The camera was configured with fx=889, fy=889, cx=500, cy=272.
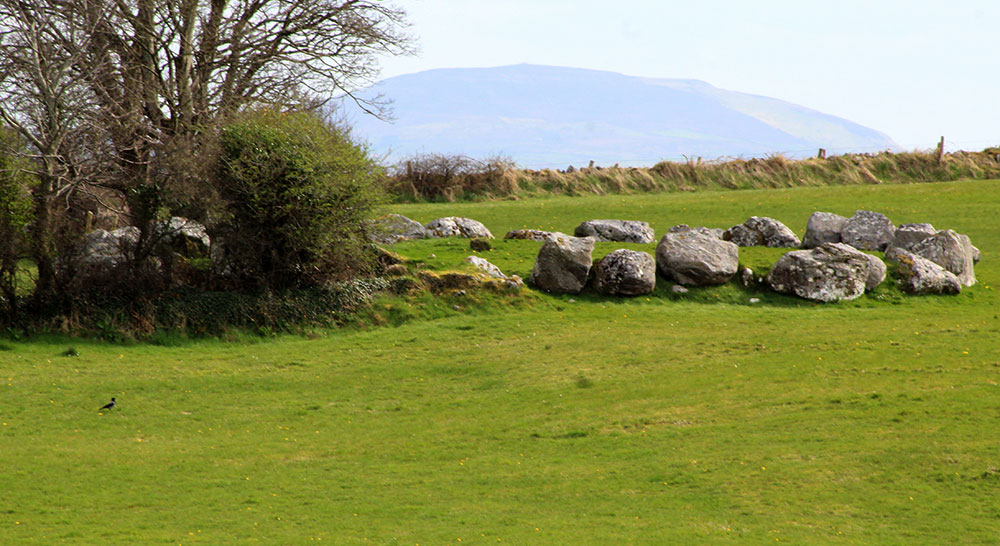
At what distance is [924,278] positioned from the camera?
29812 mm

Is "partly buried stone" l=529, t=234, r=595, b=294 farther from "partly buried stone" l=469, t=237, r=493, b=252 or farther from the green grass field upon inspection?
"partly buried stone" l=469, t=237, r=493, b=252

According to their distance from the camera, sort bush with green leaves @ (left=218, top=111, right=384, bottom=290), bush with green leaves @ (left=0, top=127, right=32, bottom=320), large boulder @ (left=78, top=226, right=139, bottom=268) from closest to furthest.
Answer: bush with green leaves @ (left=0, top=127, right=32, bottom=320)
large boulder @ (left=78, top=226, right=139, bottom=268)
bush with green leaves @ (left=218, top=111, right=384, bottom=290)

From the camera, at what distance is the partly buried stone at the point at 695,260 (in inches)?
1155

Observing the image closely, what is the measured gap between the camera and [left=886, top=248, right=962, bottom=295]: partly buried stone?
1171 inches

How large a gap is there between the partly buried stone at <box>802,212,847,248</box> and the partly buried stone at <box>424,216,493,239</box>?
12.6 metres

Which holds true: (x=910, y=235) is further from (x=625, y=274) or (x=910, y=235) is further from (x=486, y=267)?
(x=486, y=267)

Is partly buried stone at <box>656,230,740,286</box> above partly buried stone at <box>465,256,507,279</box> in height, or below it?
above

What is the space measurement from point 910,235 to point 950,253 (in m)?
2.05

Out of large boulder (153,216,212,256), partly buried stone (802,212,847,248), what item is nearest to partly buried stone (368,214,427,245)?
large boulder (153,216,212,256)

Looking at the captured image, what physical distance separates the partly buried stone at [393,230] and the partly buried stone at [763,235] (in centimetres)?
1247

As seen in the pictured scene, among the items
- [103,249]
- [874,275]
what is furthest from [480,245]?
[874,275]

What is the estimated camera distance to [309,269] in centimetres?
2655

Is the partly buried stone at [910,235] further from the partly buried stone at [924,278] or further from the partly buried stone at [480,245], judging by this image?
the partly buried stone at [480,245]

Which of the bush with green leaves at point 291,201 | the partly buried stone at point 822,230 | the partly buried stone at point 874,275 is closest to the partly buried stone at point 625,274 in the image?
the partly buried stone at point 874,275
